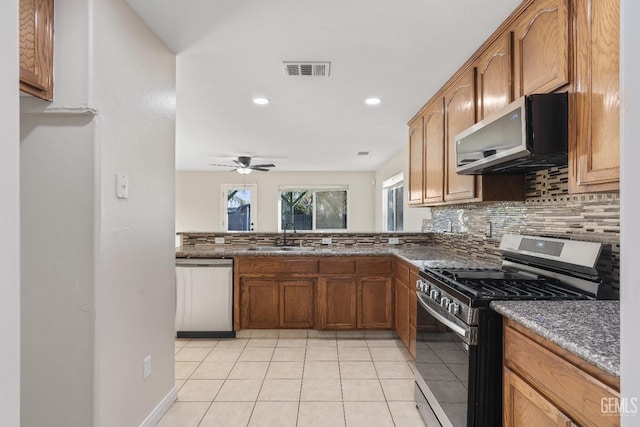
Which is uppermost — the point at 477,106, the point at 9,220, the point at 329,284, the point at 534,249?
the point at 477,106

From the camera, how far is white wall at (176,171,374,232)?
319 inches

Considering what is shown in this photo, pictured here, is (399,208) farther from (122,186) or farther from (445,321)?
(122,186)

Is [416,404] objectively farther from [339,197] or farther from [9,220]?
[339,197]

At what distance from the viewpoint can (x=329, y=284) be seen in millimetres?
3326

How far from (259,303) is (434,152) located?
222 cm

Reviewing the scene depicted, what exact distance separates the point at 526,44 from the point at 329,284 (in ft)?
8.12

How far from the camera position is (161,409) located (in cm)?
202

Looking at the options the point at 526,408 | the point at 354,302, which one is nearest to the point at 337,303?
the point at 354,302

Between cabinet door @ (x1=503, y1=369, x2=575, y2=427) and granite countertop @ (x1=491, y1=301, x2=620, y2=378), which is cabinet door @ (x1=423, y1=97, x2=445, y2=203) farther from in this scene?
cabinet door @ (x1=503, y1=369, x2=575, y2=427)

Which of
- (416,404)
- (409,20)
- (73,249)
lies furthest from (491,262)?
(73,249)

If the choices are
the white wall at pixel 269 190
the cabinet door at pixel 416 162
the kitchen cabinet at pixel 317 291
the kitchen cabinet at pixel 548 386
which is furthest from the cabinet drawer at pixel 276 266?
the white wall at pixel 269 190

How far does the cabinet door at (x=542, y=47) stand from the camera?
1.41m

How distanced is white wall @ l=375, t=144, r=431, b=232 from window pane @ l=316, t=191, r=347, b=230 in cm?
85

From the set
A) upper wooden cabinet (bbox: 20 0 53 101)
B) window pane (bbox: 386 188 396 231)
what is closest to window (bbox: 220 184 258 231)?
window pane (bbox: 386 188 396 231)
